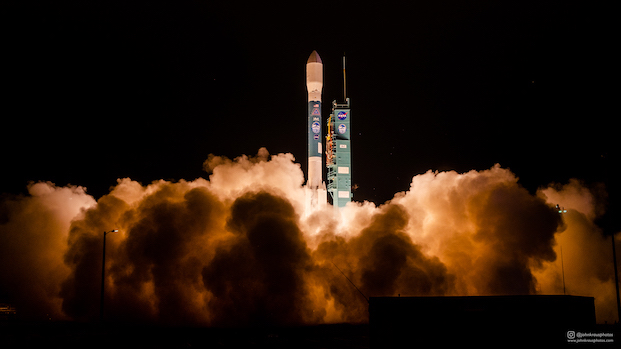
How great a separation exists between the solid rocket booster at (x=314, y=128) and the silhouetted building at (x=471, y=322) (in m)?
29.1

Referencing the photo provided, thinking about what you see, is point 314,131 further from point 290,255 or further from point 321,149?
point 290,255

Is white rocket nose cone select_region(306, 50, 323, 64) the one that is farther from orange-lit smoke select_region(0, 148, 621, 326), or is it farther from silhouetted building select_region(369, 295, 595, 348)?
silhouetted building select_region(369, 295, 595, 348)

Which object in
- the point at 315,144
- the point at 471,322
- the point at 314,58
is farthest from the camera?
the point at 314,58

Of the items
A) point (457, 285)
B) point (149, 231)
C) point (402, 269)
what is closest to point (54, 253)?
point (149, 231)

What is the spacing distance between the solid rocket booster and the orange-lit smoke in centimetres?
633

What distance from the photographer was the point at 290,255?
131ft

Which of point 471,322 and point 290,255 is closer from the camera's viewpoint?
point 471,322

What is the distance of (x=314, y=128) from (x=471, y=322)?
31962 mm

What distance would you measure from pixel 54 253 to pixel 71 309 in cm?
749

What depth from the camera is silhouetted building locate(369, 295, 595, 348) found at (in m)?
23.6

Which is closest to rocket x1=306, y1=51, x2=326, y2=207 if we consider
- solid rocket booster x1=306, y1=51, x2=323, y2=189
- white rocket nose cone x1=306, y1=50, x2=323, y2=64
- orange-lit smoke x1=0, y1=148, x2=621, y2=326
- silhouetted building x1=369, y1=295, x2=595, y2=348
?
solid rocket booster x1=306, y1=51, x2=323, y2=189

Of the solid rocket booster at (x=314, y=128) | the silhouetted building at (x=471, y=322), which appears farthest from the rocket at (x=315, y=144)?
the silhouetted building at (x=471, y=322)

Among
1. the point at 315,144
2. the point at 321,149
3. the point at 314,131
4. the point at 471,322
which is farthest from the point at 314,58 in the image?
the point at 471,322

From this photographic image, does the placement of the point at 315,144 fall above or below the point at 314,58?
below
